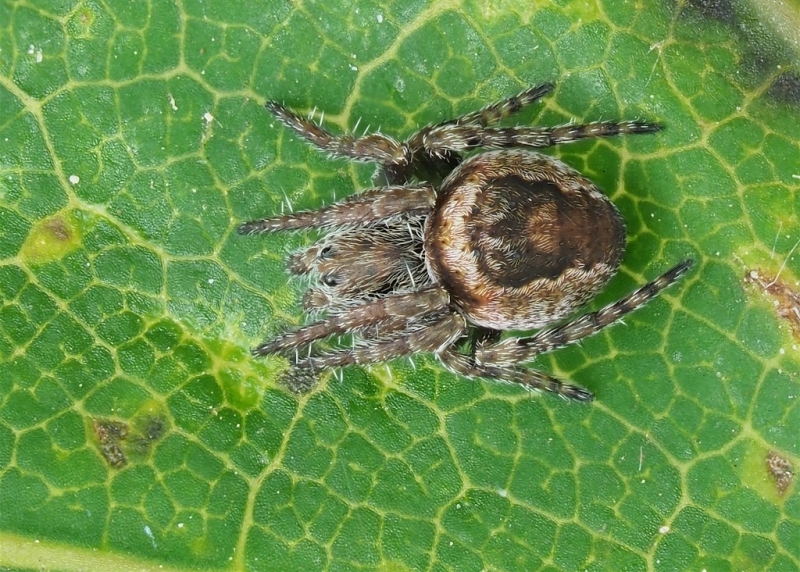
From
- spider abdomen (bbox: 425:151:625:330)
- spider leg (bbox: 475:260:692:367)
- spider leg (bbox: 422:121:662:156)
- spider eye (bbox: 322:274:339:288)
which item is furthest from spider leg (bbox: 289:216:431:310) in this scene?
spider leg (bbox: 475:260:692:367)

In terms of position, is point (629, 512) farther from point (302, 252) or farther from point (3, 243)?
point (3, 243)

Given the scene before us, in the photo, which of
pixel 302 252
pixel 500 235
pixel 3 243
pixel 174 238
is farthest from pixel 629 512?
pixel 3 243

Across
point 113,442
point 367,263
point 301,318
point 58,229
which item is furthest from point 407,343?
point 58,229

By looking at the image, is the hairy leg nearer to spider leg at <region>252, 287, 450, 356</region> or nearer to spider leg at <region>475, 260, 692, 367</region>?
spider leg at <region>252, 287, 450, 356</region>

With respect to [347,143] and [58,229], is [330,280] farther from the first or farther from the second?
[58,229]

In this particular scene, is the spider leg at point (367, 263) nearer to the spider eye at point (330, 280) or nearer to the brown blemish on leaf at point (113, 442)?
the spider eye at point (330, 280)

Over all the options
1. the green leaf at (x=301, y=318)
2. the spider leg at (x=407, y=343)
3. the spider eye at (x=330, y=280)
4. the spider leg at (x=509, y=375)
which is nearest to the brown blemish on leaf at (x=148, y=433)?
the green leaf at (x=301, y=318)
